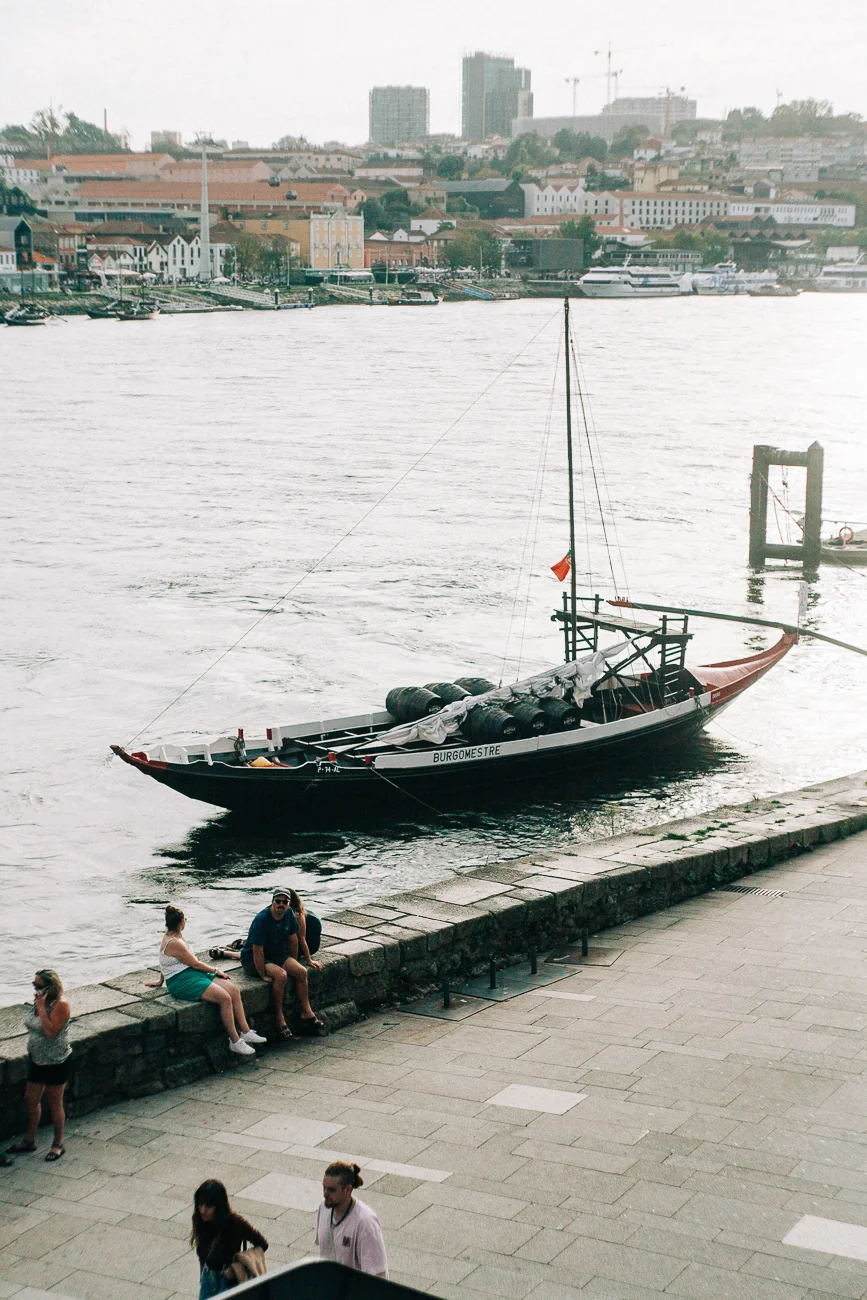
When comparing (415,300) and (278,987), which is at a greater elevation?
(415,300)

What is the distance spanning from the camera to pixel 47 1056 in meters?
7.74

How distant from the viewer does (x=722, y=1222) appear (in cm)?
673

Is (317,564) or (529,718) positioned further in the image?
(317,564)

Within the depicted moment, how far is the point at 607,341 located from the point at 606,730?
101899 millimetres

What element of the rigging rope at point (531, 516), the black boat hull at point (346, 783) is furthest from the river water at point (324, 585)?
the black boat hull at point (346, 783)

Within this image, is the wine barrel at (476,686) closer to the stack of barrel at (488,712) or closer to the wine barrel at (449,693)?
the stack of barrel at (488,712)

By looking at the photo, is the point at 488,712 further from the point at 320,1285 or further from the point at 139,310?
the point at 139,310

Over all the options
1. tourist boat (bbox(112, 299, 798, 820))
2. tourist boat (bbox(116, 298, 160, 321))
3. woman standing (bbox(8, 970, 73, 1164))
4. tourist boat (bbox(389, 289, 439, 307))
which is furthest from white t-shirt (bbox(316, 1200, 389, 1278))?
tourist boat (bbox(389, 289, 439, 307))

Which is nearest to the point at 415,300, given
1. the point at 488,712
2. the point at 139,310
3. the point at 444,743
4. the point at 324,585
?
the point at 139,310

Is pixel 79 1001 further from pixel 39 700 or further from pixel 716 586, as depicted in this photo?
pixel 716 586

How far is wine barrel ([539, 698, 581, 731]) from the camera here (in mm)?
23484

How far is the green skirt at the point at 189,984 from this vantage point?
8.90 m

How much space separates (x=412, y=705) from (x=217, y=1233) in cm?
1793

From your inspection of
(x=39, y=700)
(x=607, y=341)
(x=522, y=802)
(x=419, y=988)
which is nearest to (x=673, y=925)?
(x=419, y=988)
